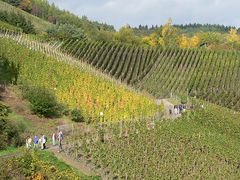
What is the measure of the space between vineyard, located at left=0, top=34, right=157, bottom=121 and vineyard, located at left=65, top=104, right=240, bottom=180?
426 cm

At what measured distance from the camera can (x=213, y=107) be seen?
48.5 metres

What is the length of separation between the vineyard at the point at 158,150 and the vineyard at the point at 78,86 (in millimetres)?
4263

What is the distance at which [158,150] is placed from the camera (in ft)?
103

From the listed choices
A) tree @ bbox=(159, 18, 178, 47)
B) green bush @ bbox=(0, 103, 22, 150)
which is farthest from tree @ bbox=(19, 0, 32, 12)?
green bush @ bbox=(0, 103, 22, 150)

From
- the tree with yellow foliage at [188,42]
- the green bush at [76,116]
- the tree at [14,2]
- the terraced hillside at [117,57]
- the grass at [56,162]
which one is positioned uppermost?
the tree at [14,2]

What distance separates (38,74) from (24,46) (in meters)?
7.82

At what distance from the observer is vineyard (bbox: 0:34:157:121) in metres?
42.0

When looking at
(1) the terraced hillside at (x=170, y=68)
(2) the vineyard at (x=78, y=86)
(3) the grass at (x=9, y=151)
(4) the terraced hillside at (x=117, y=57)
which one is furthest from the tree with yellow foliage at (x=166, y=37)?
(3) the grass at (x=9, y=151)

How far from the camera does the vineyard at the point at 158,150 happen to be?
91.5ft

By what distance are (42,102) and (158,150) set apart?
1106 centimetres

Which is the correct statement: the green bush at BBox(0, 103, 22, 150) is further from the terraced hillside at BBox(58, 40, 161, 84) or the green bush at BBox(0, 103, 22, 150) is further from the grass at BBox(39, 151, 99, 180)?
the terraced hillside at BBox(58, 40, 161, 84)

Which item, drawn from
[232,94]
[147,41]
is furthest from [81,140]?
[147,41]

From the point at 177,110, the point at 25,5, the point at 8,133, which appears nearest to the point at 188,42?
the point at 25,5

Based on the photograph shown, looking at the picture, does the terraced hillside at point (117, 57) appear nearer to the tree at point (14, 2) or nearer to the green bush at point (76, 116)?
the green bush at point (76, 116)
